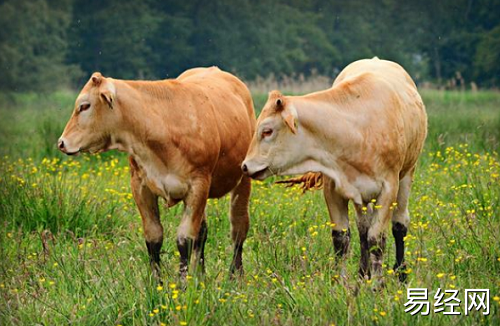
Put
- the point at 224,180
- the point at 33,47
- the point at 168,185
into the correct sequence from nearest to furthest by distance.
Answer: the point at 168,185
the point at 224,180
the point at 33,47

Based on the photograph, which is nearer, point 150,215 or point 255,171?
point 255,171

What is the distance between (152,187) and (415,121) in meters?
2.18

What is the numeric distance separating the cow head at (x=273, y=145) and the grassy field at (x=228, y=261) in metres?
0.57

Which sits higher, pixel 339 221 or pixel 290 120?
pixel 290 120

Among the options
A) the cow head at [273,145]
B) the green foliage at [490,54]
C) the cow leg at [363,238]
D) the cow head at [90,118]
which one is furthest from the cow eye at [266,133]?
the green foliage at [490,54]

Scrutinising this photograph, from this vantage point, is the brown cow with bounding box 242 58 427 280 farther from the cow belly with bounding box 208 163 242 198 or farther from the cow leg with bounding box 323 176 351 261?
the cow belly with bounding box 208 163 242 198

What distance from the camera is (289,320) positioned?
18.7 ft

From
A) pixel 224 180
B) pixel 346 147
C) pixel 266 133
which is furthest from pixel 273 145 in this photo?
pixel 224 180

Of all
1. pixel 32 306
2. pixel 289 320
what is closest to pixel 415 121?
pixel 289 320

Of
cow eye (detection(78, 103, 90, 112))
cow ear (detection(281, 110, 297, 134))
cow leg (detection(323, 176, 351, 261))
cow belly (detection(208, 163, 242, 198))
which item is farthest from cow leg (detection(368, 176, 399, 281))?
cow eye (detection(78, 103, 90, 112))

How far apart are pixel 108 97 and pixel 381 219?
2227 millimetres

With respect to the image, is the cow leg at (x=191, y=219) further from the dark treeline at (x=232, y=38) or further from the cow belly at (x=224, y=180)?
the dark treeline at (x=232, y=38)

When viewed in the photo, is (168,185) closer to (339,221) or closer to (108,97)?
(108,97)

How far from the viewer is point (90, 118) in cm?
711
